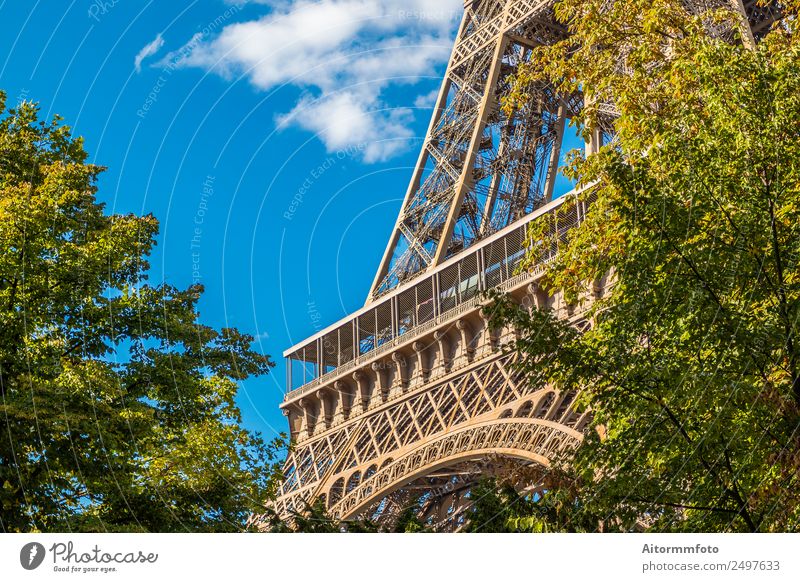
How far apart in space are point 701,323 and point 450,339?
24.9m

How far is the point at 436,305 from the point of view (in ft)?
133

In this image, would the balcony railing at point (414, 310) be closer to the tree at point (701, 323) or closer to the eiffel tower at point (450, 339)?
the eiffel tower at point (450, 339)

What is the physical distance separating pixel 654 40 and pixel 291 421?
31.2 m

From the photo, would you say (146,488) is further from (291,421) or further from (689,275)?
(291,421)

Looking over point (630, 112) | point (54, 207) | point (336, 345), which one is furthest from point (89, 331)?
point (336, 345)

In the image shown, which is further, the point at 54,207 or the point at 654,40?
the point at 54,207
